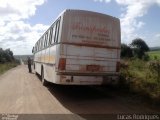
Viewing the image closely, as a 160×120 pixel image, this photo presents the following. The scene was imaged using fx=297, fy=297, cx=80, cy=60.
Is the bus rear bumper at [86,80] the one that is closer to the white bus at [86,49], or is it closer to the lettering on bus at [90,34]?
the white bus at [86,49]

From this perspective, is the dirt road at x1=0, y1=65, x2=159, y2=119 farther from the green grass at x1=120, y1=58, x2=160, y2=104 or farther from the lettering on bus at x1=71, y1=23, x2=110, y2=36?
the lettering on bus at x1=71, y1=23, x2=110, y2=36

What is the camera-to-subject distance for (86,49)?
1155 centimetres

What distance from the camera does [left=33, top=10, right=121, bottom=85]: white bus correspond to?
1118 cm

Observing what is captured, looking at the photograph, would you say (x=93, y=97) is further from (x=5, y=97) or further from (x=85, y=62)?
(x=5, y=97)

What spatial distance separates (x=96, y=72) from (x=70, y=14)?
8.06 ft

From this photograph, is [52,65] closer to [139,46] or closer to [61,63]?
[61,63]

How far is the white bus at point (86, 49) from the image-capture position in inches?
440

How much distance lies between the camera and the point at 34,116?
8.58 m

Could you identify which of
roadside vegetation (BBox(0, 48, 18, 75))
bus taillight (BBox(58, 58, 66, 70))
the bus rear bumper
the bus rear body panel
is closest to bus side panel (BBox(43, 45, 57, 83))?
bus taillight (BBox(58, 58, 66, 70))

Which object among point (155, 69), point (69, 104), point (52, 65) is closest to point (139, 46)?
point (155, 69)

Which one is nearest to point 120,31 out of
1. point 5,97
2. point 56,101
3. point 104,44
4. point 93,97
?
point 104,44

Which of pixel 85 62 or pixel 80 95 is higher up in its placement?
pixel 85 62

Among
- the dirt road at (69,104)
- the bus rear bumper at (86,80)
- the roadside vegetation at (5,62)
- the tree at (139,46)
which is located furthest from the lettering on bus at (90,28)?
the tree at (139,46)

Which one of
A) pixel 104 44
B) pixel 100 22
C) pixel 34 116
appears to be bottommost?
pixel 34 116
